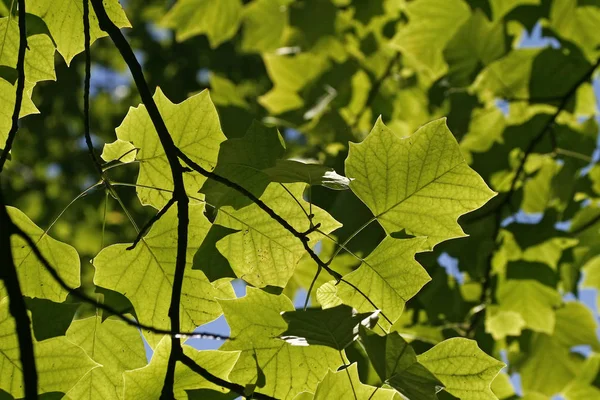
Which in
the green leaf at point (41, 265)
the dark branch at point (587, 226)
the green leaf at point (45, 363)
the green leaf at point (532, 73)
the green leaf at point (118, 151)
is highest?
the green leaf at point (118, 151)

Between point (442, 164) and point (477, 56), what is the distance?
69.8 inches

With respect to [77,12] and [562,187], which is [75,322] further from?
[562,187]

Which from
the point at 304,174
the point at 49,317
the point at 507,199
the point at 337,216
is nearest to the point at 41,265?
the point at 49,317

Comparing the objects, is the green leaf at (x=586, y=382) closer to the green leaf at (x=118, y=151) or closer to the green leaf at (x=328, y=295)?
the green leaf at (x=328, y=295)

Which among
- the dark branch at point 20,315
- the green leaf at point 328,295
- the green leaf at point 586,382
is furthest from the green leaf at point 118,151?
the green leaf at point 586,382

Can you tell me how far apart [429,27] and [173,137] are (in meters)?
1.92

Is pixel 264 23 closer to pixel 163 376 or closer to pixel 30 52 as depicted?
pixel 30 52

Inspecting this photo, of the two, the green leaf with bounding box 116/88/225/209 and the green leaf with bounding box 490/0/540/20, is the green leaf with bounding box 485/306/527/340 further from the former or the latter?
the green leaf with bounding box 116/88/225/209

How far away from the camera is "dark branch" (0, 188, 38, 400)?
25.6 inches

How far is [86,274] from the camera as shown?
29.8ft

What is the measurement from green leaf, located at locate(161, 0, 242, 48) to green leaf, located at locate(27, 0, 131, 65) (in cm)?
189

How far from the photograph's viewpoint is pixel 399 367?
3.38ft

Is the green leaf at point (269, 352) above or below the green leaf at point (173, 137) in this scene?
below

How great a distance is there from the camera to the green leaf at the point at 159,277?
124 cm
